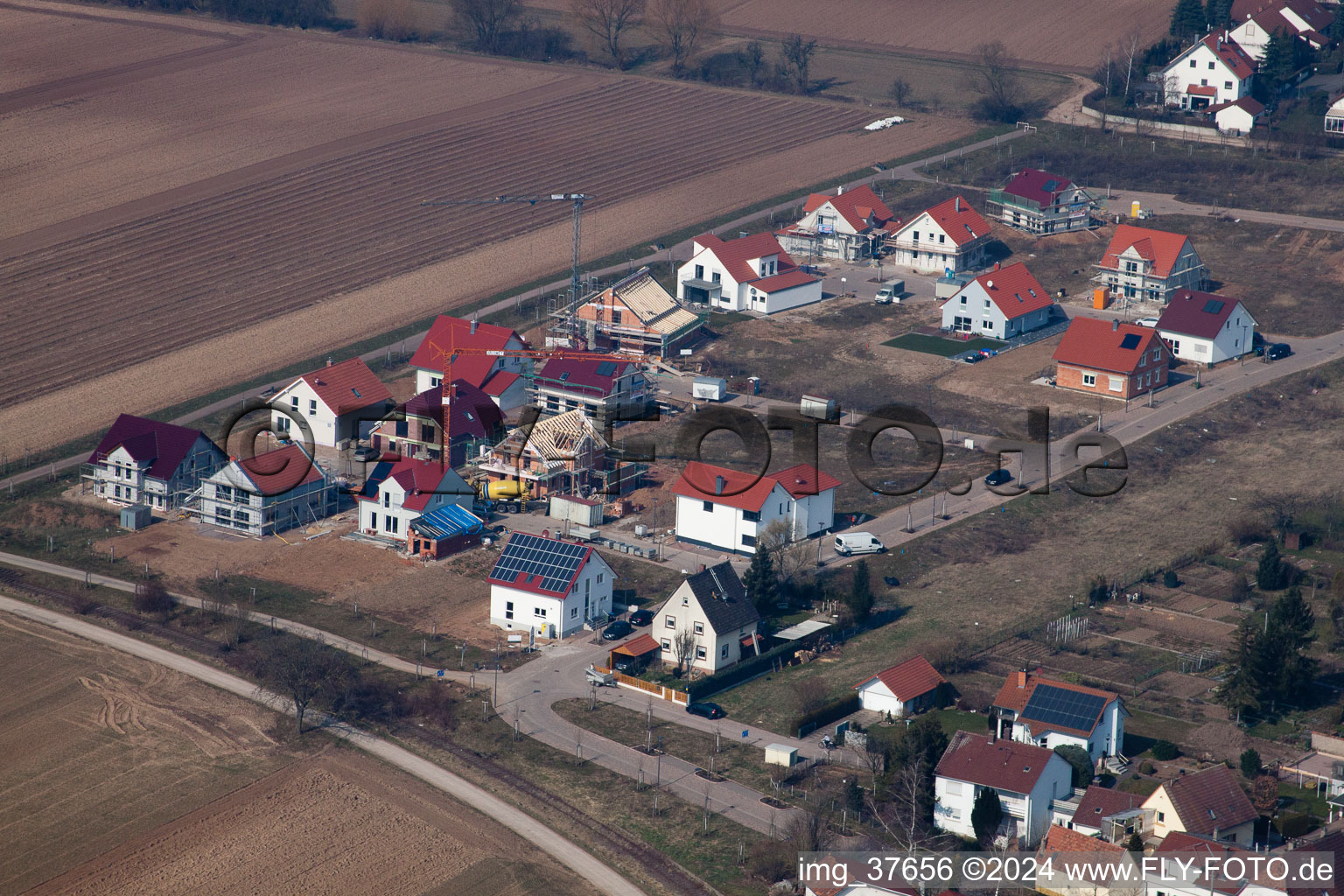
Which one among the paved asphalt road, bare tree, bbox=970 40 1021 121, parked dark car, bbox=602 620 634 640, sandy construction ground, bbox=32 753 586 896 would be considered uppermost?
bare tree, bbox=970 40 1021 121

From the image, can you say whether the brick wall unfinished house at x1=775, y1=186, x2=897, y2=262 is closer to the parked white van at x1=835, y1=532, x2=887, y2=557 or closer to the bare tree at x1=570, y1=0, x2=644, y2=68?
the bare tree at x1=570, y1=0, x2=644, y2=68

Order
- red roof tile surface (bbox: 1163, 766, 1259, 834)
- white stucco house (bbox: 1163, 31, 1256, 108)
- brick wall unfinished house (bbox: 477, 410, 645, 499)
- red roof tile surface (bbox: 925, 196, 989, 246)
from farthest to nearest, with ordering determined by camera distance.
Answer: white stucco house (bbox: 1163, 31, 1256, 108) → red roof tile surface (bbox: 925, 196, 989, 246) → brick wall unfinished house (bbox: 477, 410, 645, 499) → red roof tile surface (bbox: 1163, 766, 1259, 834)

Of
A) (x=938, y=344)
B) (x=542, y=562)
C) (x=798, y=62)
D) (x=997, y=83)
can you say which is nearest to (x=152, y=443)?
(x=542, y=562)

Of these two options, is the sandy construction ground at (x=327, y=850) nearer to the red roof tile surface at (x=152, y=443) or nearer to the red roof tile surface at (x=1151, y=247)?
the red roof tile surface at (x=152, y=443)

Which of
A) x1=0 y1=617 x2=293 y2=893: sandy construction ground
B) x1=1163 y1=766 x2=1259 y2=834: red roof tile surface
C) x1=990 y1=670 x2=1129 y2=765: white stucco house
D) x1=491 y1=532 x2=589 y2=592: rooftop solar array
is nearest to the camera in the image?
x1=1163 y1=766 x2=1259 y2=834: red roof tile surface

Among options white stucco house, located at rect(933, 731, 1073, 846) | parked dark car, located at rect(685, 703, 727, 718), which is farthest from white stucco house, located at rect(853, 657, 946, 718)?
white stucco house, located at rect(933, 731, 1073, 846)

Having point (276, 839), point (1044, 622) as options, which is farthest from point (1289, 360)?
point (276, 839)

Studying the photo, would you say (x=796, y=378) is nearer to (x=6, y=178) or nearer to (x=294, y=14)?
(x=6, y=178)
